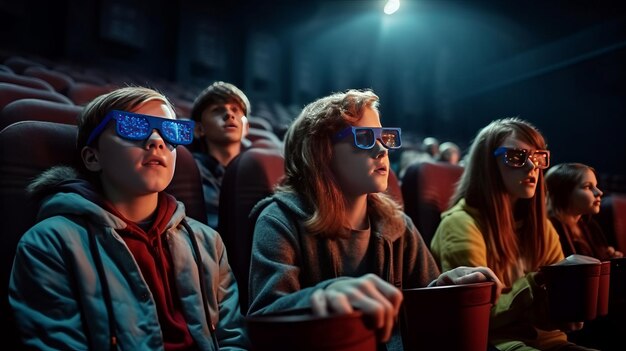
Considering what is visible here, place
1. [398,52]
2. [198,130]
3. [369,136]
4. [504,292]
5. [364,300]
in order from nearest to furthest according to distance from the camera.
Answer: [364,300] < [369,136] < [504,292] < [198,130] < [398,52]

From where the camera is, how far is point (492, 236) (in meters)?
0.65

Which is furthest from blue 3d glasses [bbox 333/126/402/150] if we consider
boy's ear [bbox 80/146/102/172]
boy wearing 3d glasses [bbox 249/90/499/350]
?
boy's ear [bbox 80/146/102/172]

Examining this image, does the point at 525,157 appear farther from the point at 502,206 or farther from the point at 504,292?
the point at 504,292

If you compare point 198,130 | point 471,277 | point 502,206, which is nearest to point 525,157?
point 502,206

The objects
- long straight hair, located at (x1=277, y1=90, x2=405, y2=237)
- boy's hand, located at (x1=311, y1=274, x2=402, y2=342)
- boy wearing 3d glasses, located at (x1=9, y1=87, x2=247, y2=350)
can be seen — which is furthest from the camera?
long straight hair, located at (x1=277, y1=90, x2=405, y2=237)

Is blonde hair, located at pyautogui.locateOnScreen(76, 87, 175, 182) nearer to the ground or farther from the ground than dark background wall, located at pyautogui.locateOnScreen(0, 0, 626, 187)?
nearer to the ground

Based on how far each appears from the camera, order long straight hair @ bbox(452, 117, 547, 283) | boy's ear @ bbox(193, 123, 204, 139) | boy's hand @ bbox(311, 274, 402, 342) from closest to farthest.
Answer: boy's hand @ bbox(311, 274, 402, 342)
long straight hair @ bbox(452, 117, 547, 283)
boy's ear @ bbox(193, 123, 204, 139)

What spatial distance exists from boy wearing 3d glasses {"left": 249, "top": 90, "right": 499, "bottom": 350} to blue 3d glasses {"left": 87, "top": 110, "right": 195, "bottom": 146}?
0.43 feet

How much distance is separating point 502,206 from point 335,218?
309 mm

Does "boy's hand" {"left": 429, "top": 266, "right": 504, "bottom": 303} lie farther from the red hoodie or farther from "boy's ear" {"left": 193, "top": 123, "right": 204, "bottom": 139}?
"boy's ear" {"left": 193, "top": 123, "right": 204, "bottom": 139}

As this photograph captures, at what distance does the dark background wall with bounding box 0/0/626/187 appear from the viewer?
9.45 feet

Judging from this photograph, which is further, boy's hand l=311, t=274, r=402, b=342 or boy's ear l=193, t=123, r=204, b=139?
boy's ear l=193, t=123, r=204, b=139

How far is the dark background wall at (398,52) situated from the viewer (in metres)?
2.88

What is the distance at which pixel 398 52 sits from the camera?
14.9 feet
